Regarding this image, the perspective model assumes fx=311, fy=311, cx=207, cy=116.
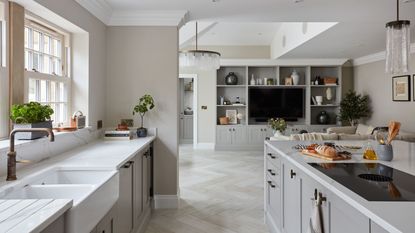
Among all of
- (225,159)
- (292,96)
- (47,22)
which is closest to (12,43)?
(47,22)

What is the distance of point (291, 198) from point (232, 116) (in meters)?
6.35

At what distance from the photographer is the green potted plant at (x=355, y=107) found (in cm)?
773

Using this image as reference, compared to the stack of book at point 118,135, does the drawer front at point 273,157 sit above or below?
below

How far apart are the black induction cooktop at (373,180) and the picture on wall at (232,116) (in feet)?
21.4

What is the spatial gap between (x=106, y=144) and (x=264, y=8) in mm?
2375

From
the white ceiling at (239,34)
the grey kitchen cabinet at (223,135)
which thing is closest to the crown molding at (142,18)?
the white ceiling at (239,34)

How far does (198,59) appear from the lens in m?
5.15

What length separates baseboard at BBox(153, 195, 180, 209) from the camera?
391cm

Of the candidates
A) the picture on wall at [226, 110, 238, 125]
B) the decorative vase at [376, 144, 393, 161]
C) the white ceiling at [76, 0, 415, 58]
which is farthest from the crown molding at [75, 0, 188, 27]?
the picture on wall at [226, 110, 238, 125]

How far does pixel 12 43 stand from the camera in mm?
2365

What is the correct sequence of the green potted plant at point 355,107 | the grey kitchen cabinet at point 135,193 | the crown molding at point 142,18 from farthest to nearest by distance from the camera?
the green potted plant at point 355,107 < the crown molding at point 142,18 < the grey kitchen cabinet at point 135,193

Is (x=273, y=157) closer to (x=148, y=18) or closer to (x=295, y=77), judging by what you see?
(x=148, y=18)

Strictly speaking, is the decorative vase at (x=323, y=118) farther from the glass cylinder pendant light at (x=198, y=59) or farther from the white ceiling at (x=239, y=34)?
the glass cylinder pendant light at (x=198, y=59)

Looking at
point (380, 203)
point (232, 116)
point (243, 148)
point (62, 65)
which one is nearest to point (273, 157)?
point (380, 203)
